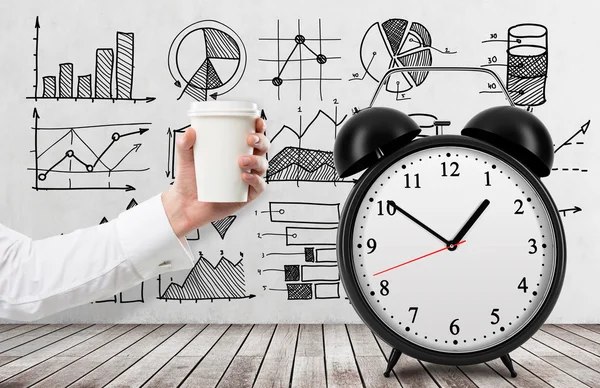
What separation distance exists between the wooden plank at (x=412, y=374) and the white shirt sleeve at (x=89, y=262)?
49 cm

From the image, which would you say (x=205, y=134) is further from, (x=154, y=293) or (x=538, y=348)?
(x=154, y=293)

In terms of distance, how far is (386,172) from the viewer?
1.18m

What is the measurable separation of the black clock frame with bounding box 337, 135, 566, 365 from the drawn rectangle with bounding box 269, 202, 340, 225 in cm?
88

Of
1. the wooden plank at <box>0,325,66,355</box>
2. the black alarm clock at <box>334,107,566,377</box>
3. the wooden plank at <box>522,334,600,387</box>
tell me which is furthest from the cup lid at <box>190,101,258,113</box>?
the wooden plank at <box>0,325,66,355</box>

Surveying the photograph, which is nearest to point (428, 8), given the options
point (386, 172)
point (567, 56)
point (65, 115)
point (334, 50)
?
point (334, 50)

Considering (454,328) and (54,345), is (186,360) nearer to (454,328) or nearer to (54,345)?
(54,345)

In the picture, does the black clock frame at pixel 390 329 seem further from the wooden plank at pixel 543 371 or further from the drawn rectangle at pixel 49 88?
the drawn rectangle at pixel 49 88

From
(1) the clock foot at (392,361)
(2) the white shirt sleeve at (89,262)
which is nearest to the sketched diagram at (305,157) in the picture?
(1) the clock foot at (392,361)

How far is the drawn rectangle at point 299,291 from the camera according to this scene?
204 cm

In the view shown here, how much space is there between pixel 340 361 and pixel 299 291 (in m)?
0.69

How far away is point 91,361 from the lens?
1.38 meters

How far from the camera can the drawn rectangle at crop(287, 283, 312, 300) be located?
204cm

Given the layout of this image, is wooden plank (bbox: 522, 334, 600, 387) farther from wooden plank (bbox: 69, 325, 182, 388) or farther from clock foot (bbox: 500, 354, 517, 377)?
wooden plank (bbox: 69, 325, 182, 388)

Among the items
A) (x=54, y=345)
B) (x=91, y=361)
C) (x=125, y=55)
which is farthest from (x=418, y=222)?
(x=125, y=55)
